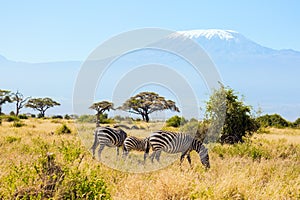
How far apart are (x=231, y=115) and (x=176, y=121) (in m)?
8.87

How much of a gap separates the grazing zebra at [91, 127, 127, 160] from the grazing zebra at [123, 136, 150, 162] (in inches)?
13.2

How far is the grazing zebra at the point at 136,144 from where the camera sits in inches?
365

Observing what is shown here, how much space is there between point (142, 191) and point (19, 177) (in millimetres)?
1880

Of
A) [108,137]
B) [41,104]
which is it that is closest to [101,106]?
[108,137]

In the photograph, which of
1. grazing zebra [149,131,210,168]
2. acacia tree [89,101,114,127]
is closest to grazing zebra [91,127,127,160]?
grazing zebra [149,131,210,168]

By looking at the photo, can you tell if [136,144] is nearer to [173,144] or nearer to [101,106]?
[173,144]

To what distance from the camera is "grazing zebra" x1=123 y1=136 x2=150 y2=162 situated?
9.27 m

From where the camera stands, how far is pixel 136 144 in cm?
938

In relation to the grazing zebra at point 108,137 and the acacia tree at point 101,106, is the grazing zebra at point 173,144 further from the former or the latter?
the acacia tree at point 101,106

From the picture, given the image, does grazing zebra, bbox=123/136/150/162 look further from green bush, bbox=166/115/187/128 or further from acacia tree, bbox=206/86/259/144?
acacia tree, bbox=206/86/259/144

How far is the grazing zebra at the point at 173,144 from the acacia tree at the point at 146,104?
0.82 meters

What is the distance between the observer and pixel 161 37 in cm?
789

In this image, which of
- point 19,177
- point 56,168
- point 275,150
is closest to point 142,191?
point 56,168

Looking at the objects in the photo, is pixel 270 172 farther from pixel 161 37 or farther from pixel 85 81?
pixel 85 81
